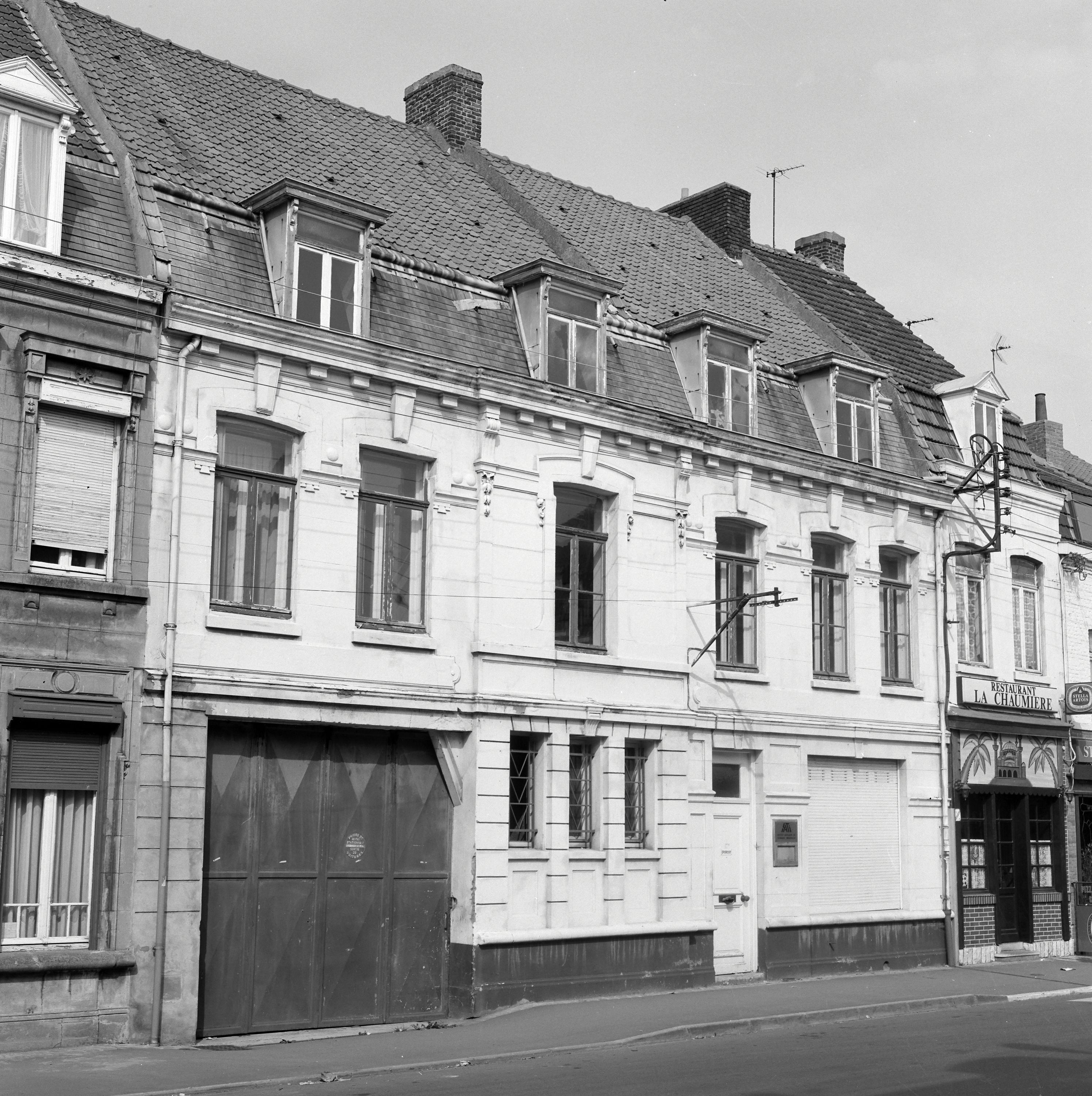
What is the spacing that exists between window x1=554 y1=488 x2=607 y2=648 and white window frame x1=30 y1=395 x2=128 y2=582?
6348 mm

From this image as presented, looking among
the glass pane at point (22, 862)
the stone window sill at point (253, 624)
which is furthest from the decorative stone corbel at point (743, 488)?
the glass pane at point (22, 862)

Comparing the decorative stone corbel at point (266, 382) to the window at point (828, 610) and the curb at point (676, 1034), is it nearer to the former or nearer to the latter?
the curb at point (676, 1034)

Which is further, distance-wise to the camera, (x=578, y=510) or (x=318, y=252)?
(x=578, y=510)

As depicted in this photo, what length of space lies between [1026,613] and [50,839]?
19022mm

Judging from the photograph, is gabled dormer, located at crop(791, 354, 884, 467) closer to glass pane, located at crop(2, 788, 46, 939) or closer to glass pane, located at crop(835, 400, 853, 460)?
glass pane, located at crop(835, 400, 853, 460)

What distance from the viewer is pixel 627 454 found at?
830 inches

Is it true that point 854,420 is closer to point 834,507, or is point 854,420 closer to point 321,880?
point 834,507

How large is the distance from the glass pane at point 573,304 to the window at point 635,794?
6.10 m

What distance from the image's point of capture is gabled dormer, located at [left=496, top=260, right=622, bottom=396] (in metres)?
20.5

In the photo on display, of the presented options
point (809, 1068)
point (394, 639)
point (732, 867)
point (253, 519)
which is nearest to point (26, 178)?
point (253, 519)

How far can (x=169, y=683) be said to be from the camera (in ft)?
52.3

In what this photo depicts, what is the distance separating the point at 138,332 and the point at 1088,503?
2066cm

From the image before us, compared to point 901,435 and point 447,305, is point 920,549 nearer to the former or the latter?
point 901,435

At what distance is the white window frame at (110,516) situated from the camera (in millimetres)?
15352
